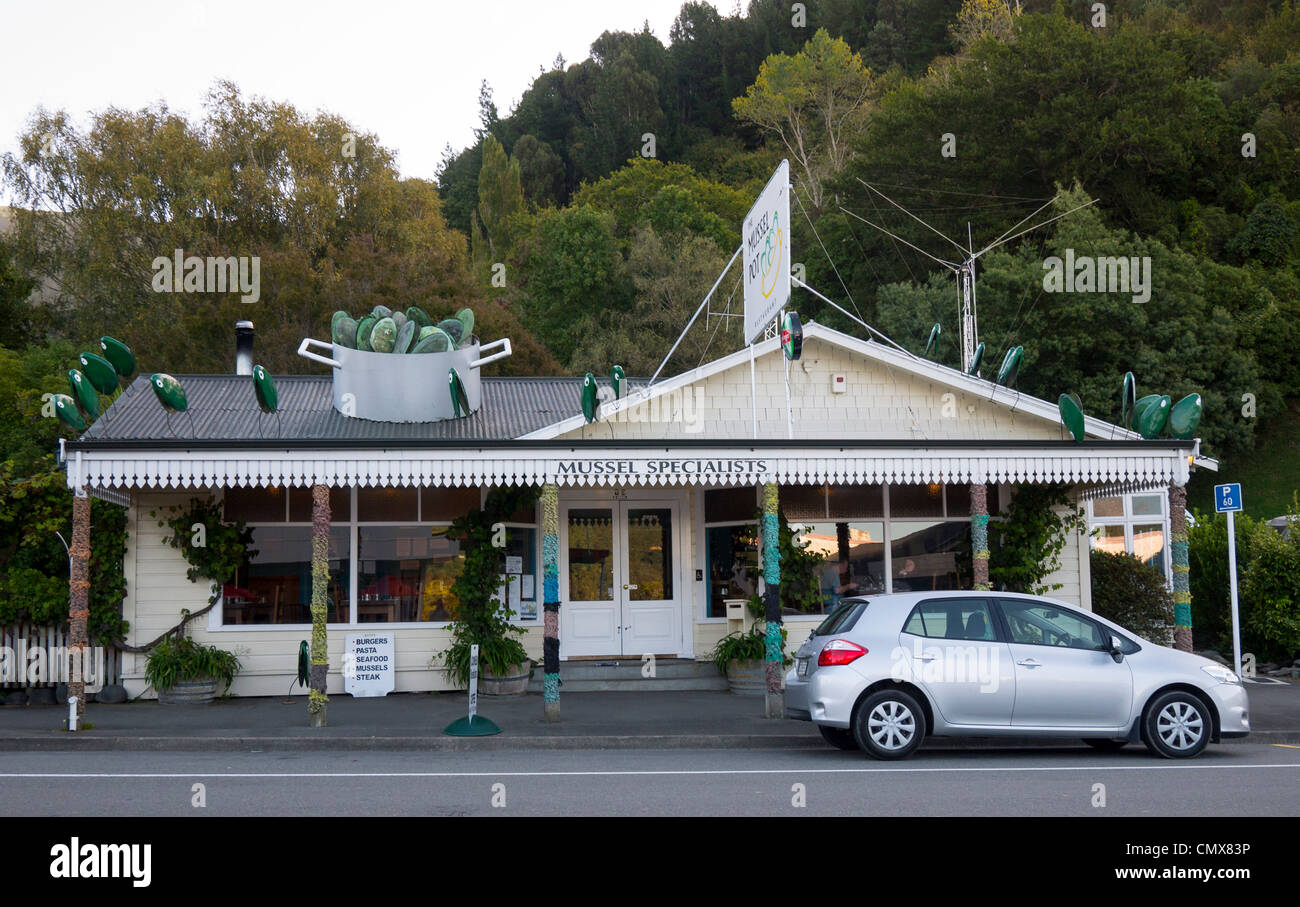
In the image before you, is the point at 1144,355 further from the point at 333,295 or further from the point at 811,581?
the point at 333,295

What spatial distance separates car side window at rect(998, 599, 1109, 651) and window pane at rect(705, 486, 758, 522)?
614 cm

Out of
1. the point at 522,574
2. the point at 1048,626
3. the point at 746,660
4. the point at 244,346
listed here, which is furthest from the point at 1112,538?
the point at 244,346

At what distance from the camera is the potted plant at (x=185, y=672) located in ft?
48.5

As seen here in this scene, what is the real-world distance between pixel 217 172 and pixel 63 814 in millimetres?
34878

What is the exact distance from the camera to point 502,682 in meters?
15.5

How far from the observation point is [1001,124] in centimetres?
4056

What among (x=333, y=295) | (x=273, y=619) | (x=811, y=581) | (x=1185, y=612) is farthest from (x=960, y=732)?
(x=333, y=295)

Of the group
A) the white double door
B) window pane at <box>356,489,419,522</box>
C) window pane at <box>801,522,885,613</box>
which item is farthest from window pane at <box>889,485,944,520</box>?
window pane at <box>356,489,419,522</box>

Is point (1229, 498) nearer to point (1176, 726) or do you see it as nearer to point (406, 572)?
point (1176, 726)

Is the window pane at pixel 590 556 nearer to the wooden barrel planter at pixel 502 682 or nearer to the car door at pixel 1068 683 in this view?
the wooden barrel planter at pixel 502 682

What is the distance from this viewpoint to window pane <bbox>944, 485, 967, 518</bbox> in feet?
56.5

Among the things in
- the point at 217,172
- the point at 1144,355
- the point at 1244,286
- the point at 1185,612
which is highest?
the point at 217,172

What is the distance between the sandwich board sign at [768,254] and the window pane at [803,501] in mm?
2558

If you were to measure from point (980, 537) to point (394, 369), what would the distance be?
27.8ft
